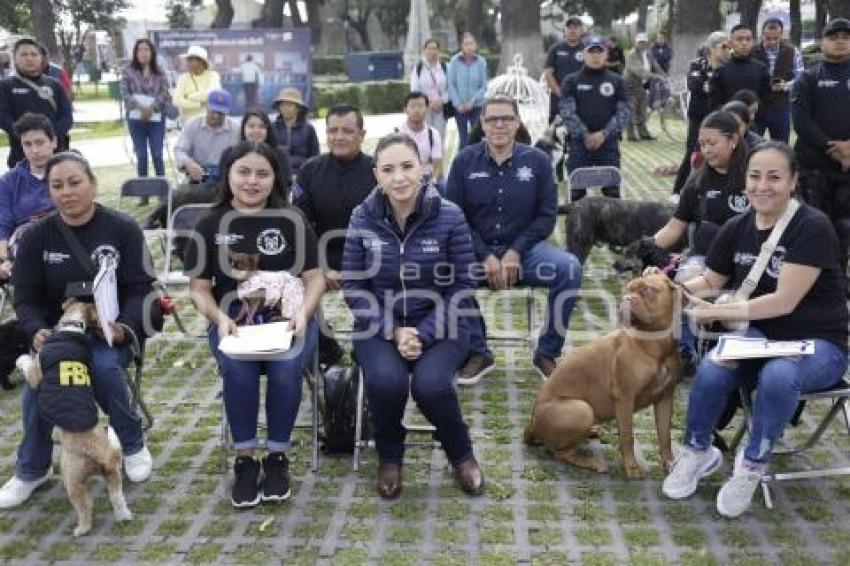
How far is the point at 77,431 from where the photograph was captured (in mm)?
3576

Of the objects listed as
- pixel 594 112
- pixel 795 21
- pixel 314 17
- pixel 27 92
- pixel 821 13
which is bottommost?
pixel 594 112

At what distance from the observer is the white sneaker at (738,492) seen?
3707mm

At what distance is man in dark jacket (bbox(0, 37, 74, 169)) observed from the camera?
838 centimetres

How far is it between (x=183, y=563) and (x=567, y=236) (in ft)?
14.8

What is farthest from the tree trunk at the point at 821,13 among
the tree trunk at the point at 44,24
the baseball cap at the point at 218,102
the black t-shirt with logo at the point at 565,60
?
the baseball cap at the point at 218,102

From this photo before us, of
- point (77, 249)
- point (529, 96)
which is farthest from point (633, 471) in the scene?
point (529, 96)

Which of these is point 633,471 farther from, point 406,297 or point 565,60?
point 565,60

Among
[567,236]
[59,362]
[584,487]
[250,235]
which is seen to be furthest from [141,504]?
[567,236]

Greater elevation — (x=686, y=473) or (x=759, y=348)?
(x=759, y=348)

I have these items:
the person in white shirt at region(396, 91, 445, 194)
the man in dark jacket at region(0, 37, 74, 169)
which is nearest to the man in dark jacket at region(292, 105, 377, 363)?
the person in white shirt at region(396, 91, 445, 194)

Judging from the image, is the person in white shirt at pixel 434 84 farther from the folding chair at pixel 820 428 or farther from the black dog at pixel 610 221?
the folding chair at pixel 820 428

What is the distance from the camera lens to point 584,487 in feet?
13.4

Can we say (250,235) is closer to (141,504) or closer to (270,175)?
(270,175)

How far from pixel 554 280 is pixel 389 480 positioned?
5.97 ft
